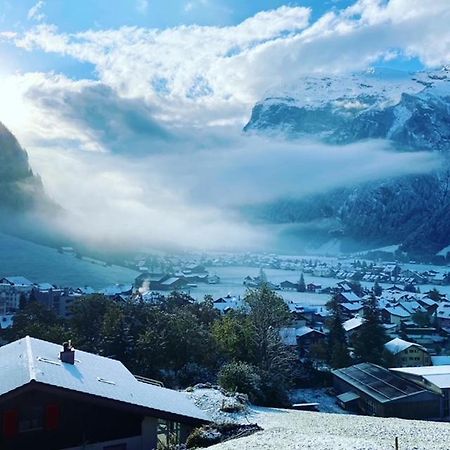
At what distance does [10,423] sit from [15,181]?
126 meters

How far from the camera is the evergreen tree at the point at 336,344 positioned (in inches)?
1658

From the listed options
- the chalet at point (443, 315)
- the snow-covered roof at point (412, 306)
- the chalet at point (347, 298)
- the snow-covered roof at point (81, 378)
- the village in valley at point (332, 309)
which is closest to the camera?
the snow-covered roof at point (81, 378)

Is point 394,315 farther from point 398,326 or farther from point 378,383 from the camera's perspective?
point 378,383

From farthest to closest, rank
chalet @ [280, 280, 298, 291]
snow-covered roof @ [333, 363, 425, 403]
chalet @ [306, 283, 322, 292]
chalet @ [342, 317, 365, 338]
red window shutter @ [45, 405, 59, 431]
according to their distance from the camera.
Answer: chalet @ [280, 280, 298, 291]
chalet @ [306, 283, 322, 292]
chalet @ [342, 317, 365, 338]
snow-covered roof @ [333, 363, 425, 403]
red window shutter @ [45, 405, 59, 431]

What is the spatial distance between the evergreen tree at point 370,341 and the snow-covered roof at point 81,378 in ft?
101

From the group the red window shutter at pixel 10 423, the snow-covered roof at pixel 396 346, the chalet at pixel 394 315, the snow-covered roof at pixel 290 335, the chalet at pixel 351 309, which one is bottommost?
the red window shutter at pixel 10 423

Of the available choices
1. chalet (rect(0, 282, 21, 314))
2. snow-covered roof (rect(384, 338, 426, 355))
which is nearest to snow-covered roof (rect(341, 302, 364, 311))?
snow-covered roof (rect(384, 338, 426, 355))

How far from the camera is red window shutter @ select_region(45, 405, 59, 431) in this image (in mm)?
12148

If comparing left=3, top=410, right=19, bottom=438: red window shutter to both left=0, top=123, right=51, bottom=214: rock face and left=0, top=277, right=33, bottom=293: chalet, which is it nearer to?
left=0, top=277, right=33, bottom=293: chalet

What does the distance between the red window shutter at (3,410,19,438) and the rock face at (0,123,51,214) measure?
12111 cm

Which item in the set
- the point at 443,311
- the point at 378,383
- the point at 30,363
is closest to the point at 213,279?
the point at 443,311

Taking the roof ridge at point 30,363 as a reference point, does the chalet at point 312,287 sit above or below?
above

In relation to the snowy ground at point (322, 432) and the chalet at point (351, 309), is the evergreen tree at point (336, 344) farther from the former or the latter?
the snowy ground at point (322, 432)

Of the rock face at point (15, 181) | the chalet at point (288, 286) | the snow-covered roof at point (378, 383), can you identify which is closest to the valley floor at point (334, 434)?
the snow-covered roof at point (378, 383)
